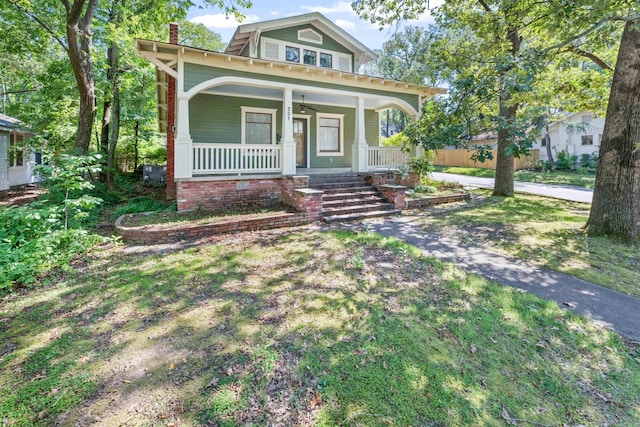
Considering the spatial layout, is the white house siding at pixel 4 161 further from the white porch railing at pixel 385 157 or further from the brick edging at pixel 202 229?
the white porch railing at pixel 385 157

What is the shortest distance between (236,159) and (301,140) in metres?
4.64

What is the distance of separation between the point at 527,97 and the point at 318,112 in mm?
7097

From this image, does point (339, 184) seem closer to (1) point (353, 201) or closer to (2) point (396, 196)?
(1) point (353, 201)

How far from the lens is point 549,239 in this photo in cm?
684

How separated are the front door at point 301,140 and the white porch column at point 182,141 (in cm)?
540

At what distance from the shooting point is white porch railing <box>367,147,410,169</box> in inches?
436

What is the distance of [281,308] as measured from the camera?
3775mm

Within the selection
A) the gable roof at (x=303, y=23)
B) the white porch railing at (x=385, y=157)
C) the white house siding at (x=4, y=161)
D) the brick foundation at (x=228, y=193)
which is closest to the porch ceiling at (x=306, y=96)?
the white porch railing at (x=385, y=157)

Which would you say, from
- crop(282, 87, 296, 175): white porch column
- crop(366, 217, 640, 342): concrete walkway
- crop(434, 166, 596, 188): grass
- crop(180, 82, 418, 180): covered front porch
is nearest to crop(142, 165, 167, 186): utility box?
crop(180, 82, 418, 180): covered front porch

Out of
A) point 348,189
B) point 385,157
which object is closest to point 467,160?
point 385,157

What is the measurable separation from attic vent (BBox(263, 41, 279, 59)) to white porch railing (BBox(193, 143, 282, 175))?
15.9ft

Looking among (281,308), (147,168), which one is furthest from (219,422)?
(147,168)

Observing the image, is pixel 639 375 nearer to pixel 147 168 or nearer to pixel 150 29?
pixel 150 29

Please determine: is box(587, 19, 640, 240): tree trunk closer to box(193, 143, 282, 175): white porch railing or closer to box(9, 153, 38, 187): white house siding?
box(193, 143, 282, 175): white porch railing
